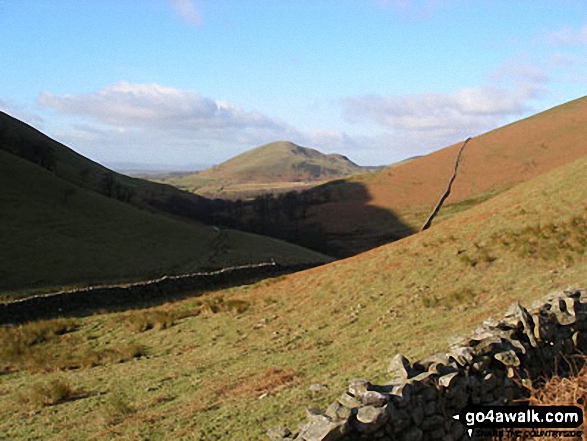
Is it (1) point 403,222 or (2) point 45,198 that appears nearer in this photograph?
(2) point 45,198

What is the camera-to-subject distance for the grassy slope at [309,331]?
909 cm

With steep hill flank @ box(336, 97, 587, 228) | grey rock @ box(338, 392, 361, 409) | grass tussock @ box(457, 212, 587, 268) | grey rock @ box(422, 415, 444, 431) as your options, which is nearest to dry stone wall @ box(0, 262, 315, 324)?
grass tussock @ box(457, 212, 587, 268)

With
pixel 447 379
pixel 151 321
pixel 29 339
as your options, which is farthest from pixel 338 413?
pixel 29 339

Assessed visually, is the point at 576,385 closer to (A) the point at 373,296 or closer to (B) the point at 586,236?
(A) the point at 373,296

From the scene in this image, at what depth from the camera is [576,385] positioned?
21.5ft

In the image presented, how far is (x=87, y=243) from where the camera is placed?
40906 mm

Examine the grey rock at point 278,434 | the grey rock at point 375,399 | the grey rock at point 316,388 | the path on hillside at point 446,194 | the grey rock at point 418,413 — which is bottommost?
the grey rock at point 316,388

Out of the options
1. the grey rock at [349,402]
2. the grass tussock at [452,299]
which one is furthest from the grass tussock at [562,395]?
the grass tussock at [452,299]

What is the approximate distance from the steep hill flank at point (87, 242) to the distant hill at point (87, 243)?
0.06 m

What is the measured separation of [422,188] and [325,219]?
47.3 ft

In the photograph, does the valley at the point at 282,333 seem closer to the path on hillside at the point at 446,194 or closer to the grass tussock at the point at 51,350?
the grass tussock at the point at 51,350

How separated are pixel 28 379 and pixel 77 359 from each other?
199 centimetres

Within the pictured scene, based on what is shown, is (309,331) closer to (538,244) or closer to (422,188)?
(538,244)

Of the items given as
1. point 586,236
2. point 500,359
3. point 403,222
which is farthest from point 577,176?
point 403,222
